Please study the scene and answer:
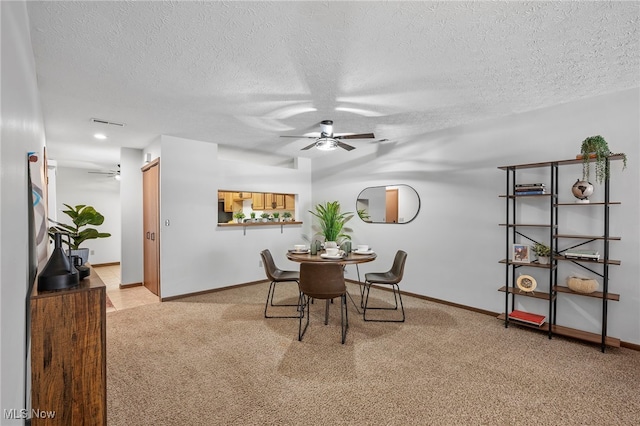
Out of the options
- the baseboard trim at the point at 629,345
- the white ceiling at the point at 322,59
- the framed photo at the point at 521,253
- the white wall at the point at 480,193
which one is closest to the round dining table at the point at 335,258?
the white wall at the point at 480,193

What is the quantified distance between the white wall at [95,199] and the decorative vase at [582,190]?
852 centimetres

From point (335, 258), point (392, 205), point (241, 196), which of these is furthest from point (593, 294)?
point (241, 196)

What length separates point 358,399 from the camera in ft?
6.81

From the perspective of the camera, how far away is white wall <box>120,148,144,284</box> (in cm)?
516

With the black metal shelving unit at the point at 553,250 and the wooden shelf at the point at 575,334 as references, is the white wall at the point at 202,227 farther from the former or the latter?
the wooden shelf at the point at 575,334

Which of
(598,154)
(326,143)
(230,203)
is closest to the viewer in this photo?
(598,154)

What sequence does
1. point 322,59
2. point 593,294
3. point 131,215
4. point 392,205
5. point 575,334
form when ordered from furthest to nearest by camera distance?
point 131,215
point 392,205
point 575,334
point 593,294
point 322,59

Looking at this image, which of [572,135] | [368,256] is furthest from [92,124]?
[572,135]

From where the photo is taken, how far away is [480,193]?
3.87 m

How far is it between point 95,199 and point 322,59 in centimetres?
751

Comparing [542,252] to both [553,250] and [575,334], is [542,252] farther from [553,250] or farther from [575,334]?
[575,334]

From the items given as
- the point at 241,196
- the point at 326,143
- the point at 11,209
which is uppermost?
the point at 326,143

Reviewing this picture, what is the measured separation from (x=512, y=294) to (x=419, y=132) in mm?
2448

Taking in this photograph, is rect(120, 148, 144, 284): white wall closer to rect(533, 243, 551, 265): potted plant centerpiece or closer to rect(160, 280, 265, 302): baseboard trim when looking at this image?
rect(160, 280, 265, 302): baseboard trim
